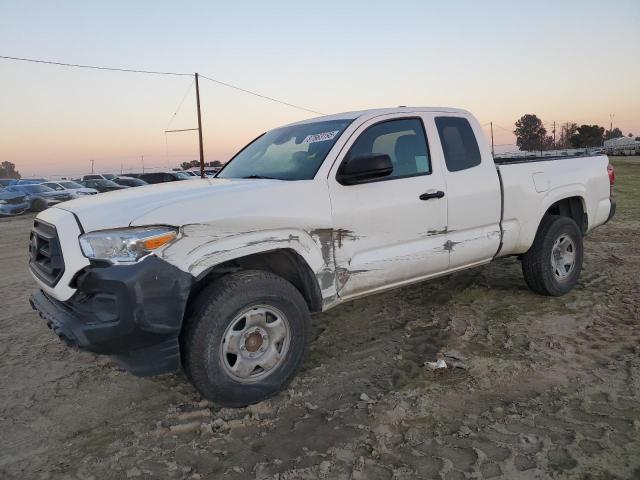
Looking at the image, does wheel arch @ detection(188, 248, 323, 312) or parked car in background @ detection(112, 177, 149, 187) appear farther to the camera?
parked car in background @ detection(112, 177, 149, 187)

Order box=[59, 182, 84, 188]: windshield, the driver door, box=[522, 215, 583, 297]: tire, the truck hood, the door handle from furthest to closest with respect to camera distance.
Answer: box=[59, 182, 84, 188]: windshield
box=[522, 215, 583, 297]: tire
the door handle
the driver door
the truck hood

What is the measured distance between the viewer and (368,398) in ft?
10.2

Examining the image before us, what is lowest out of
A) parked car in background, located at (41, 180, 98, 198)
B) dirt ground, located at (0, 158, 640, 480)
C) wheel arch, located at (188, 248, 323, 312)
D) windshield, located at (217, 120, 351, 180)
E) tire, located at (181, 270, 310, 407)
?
dirt ground, located at (0, 158, 640, 480)

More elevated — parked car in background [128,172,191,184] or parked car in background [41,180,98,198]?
parked car in background [128,172,191,184]

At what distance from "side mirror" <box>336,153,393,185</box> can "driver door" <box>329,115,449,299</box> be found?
53 mm

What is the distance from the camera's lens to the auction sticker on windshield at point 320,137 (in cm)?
369

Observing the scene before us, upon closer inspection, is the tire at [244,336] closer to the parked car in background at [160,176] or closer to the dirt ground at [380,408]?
the dirt ground at [380,408]

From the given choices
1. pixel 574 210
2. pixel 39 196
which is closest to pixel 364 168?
pixel 574 210

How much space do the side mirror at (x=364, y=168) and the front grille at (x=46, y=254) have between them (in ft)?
5.91

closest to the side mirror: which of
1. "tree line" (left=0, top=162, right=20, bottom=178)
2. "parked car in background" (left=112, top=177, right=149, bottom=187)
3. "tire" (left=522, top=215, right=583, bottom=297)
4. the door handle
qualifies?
the door handle

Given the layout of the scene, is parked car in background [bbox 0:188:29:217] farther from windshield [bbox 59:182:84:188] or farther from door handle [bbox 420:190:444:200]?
door handle [bbox 420:190:444:200]

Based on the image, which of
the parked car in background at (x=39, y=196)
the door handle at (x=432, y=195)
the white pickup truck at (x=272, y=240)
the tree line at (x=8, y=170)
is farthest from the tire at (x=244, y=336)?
the tree line at (x=8, y=170)

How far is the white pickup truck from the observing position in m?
2.68

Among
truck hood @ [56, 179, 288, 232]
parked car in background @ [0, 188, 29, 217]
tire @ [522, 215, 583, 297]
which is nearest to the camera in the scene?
truck hood @ [56, 179, 288, 232]
